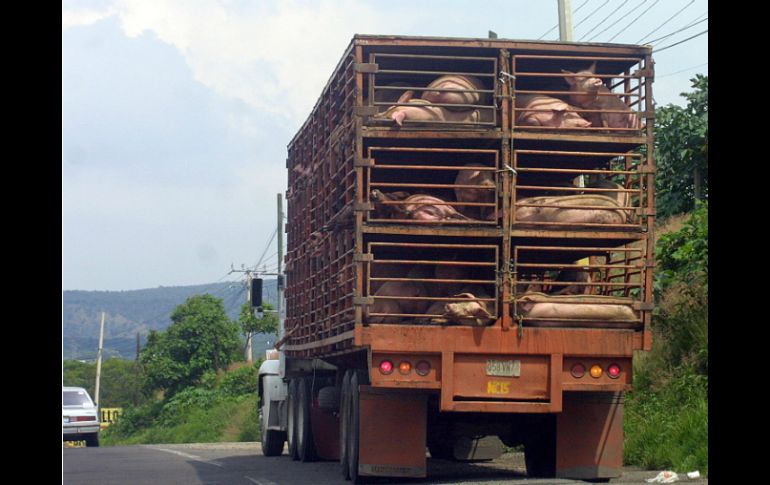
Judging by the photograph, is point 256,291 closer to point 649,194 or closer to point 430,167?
point 430,167

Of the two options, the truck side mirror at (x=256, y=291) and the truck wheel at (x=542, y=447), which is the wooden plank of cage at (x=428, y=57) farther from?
the truck side mirror at (x=256, y=291)

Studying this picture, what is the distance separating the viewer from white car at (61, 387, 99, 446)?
3103cm

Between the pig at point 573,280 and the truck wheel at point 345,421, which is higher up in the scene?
the pig at point 573,280

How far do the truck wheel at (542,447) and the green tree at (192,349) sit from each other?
45395 millimetres

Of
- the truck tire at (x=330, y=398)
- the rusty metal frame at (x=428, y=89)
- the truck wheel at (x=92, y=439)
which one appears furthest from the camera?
the truck wheel at (x=92, y=439)

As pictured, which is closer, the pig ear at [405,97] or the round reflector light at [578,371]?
the round reflector light at [578,371]

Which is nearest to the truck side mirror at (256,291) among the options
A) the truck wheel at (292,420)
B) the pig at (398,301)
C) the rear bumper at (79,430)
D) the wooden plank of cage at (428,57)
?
the truck wheel at (292,420)

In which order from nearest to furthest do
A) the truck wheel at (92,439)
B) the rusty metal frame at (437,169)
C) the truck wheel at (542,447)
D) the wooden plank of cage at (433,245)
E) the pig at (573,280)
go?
the wooden plank of cage at (433,245)
the rusty metal frame at (437,169)
the pig at (573,280)
the truck wheel at (542,447)
the truck wheel at (92,439)

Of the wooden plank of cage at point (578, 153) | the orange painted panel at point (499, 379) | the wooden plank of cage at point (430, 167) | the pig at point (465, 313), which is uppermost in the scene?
the wooden plank of cage at point (578, 153)

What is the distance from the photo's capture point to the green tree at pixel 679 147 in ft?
90.3

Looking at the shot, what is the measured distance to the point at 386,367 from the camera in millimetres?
12336

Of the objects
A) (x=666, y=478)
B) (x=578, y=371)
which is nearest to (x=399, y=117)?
(x=578, y=371)

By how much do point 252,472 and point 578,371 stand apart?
6122 millimetres
